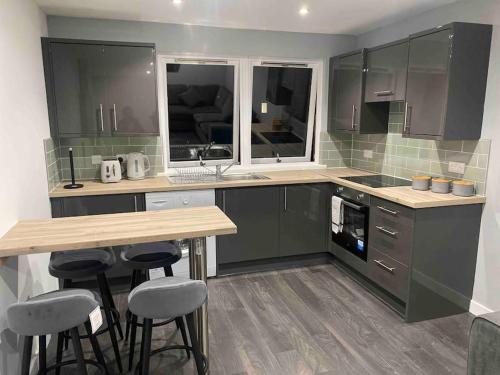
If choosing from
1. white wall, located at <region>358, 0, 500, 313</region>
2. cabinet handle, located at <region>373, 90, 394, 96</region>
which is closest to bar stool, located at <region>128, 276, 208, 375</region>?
white wall, located at <region>358, 0, 500, 313</region>

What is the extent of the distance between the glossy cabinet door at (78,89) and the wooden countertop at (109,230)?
1.34 m

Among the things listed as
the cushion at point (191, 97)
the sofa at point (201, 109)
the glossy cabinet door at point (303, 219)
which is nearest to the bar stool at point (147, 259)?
the glossy cabinet door at point (303, 219)

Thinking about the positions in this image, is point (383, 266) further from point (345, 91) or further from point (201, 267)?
point (345, 91)

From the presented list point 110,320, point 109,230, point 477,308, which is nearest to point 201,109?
point 109,230

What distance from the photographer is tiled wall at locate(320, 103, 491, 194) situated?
2.91 meters

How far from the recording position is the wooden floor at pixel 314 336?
2.40 metres

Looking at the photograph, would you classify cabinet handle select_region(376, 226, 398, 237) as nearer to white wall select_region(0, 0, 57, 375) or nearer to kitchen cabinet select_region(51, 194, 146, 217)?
kitchen cabinet select_region(51, 194, 146, 217)

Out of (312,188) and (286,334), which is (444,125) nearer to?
(312,188)

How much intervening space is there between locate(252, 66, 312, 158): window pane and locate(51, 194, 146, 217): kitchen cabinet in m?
1.56

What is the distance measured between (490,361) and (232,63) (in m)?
3.47

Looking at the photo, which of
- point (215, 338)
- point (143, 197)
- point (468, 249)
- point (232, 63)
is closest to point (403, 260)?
point (468, 249)

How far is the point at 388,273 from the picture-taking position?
3057 millimetres

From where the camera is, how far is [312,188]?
3830 mm

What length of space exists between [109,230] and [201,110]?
7.68 feet
